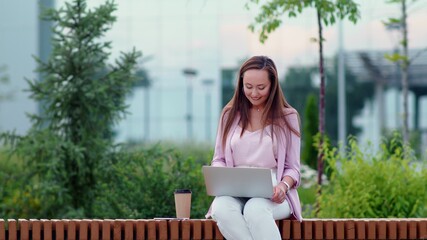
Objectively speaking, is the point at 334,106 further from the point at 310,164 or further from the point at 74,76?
the point at 74,76

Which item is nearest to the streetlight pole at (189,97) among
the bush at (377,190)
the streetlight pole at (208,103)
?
the streetlight pole at (208,103)

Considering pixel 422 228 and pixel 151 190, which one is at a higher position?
pixel 151 190

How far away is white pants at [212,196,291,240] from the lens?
5203mm

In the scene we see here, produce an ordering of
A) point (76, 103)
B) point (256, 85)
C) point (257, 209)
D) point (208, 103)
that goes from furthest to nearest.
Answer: point (208, 103)
point (76, 103)
point (256, 85)
point (257, 209)

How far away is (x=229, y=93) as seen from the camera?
1179 inches

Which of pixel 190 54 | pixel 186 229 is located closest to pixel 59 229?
pixel 186 229

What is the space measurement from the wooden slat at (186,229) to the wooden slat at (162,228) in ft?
0.31

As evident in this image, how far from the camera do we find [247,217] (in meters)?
5.26

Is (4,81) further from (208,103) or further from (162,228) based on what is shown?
(162,228)

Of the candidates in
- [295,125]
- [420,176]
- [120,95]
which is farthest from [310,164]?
[295,125]

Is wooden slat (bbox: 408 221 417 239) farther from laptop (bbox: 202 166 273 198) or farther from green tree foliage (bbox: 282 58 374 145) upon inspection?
green tree foliage (bbox: 282 58 374 145)

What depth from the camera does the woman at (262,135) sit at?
218 inches

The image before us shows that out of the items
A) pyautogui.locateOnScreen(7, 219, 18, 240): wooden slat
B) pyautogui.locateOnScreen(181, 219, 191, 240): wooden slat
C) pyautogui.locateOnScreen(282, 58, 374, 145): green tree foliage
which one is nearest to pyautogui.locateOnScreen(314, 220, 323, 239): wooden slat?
pyautogui.locateOnScreen(181, 219, 191, 240): wooden slat

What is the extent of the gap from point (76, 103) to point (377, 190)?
10.6 ft
